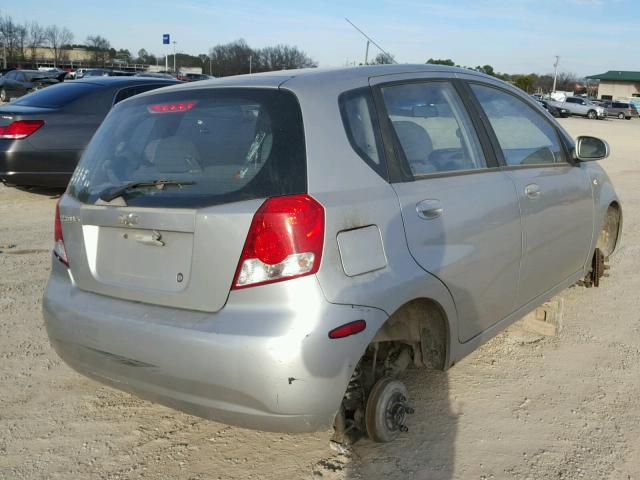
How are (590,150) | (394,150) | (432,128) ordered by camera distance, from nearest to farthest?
(394,150) < (432,128) < (590,150)

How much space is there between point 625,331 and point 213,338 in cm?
329

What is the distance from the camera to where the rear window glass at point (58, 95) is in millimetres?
8039

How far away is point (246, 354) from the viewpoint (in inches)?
94.1

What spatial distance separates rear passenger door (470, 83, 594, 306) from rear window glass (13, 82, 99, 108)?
234 inches

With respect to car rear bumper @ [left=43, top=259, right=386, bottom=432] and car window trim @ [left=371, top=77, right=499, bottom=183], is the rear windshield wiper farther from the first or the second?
car window trim @ [left=371, top=77, right=499, bottom=183]

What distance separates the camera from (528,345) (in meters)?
4.24

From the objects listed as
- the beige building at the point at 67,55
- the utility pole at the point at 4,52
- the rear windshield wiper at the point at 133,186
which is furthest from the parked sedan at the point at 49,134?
the beige building at the point at 67,55

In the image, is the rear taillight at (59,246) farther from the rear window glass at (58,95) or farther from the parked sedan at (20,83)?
the parked sedan at (20,83)

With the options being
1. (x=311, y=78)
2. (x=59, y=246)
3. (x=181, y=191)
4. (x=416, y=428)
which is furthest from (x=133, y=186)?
(x=416, y=428)

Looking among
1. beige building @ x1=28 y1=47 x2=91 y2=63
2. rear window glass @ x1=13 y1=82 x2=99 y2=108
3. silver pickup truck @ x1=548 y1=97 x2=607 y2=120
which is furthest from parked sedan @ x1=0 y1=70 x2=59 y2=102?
beige building @ x1=28 y1=47 x2=91 y2=63

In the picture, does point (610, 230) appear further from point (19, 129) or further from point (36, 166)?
point (19, 129)

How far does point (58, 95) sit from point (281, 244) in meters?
6.81

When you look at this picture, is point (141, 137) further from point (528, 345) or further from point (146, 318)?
point (528, 345)

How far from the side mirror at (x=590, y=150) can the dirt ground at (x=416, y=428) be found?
3.97ft
